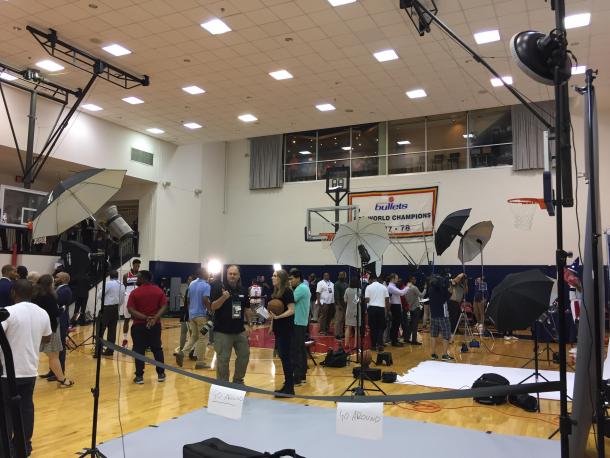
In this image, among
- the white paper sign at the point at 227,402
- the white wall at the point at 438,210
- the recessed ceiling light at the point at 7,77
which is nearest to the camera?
the white paper sign at the point at 227,402

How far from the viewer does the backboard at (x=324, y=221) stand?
1573 centimetres

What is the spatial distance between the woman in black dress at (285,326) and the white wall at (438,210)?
8.13 meters

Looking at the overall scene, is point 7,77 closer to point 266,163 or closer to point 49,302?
point 49,302

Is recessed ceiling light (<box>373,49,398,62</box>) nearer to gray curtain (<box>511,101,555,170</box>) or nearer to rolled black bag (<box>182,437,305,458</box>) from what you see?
gray curtain (<box>511,101,555,170</box>)

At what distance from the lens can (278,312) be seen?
6023mm

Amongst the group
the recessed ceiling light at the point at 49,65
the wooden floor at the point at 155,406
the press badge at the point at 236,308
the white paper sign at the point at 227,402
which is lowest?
the wooden floor at the point at 155,406

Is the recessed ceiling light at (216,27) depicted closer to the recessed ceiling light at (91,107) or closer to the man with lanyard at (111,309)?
the man with lanyard at (111,309)

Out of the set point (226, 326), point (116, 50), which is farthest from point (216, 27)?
point (226, 326)

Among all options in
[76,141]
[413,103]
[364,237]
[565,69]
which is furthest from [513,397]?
[76,141]

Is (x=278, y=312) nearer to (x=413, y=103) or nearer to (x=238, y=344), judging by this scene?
(x=238, y=344)

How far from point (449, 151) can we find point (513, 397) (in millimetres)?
11888

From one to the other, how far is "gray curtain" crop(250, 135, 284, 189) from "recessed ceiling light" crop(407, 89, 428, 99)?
7.75 m

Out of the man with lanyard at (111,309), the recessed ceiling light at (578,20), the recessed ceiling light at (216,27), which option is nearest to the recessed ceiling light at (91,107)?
the recessed ceiling light at (216,27)

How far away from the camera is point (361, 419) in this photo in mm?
2609
